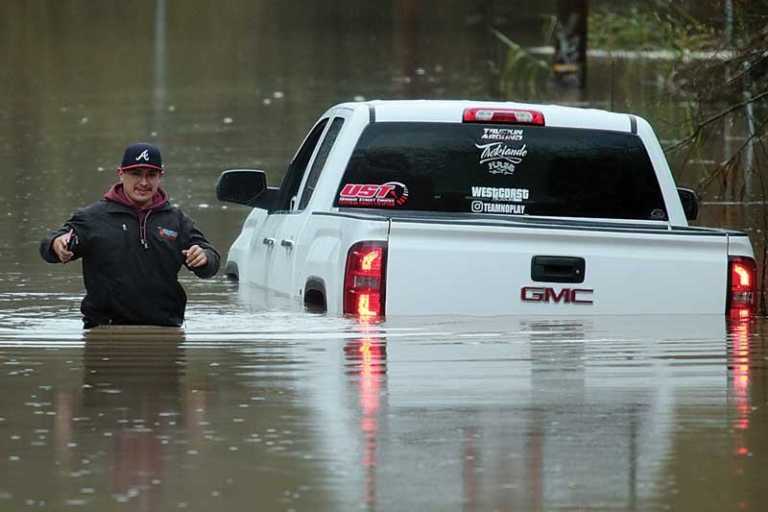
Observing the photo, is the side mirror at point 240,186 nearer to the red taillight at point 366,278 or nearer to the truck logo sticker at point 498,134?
the truck logo sticker at point 498,134

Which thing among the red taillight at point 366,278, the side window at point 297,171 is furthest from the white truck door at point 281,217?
the red taillight at point 366,278

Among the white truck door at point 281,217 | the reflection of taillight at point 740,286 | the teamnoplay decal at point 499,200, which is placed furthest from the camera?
the white truck door at point 281,217

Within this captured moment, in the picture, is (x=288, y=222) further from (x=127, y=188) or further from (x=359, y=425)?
(x=359, y=425)

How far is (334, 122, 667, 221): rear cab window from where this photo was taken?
41.8 ft

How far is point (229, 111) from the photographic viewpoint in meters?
35.3

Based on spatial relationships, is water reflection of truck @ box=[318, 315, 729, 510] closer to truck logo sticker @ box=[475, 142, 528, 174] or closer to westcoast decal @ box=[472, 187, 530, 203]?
westcoast decal @ box=[472, 187, 530, 203]

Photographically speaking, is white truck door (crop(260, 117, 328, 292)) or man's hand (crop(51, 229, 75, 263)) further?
white truck door (crop(260, 117, 328, 292))

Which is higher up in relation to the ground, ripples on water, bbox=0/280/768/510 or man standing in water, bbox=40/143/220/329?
man standing in water, bbox=40/143/220/329

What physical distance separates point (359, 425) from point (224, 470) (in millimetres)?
1048

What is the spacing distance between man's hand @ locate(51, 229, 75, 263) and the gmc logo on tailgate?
7.39ft

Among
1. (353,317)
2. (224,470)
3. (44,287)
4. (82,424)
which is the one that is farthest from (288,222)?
(224,470)

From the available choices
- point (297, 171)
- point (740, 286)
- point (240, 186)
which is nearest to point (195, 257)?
point (240, 186)

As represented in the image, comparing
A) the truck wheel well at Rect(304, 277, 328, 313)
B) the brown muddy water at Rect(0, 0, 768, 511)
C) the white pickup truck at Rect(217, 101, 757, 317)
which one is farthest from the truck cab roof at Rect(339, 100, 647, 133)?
the brown muddy water at Rect(0, 0, 768, 511)

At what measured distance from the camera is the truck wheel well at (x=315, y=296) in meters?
12.0
